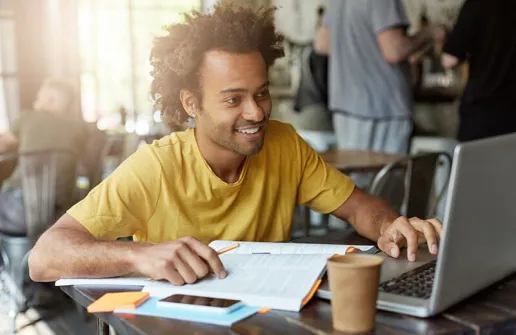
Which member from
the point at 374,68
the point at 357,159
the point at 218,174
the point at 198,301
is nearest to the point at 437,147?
the point at 374,68

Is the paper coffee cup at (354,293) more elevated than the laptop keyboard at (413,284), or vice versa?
the paper coffee cup at (354,293)

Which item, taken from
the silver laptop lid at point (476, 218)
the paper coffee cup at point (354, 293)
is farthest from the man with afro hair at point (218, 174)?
the paper coffee cup at point (354, 293)

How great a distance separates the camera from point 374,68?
3227 millimetres

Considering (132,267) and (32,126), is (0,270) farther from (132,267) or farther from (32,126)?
(132,267)

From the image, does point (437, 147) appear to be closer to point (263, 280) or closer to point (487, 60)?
point (487, 60)

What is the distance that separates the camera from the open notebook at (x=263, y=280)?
99 centimetres

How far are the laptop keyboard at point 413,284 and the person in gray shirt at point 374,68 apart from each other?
2130mm

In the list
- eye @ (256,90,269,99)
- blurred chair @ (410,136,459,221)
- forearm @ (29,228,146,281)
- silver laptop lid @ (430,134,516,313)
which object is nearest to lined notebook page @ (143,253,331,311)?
forearm @ (29,228,146,281)

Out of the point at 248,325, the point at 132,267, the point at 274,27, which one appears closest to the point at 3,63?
the point at 274,27

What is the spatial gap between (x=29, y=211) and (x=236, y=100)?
6.03 feet

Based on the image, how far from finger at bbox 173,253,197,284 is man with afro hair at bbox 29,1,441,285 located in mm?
199

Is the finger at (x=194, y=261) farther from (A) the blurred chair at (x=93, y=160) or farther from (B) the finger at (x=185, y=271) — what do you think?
(A) the blurred chair at (x=93, y=160)

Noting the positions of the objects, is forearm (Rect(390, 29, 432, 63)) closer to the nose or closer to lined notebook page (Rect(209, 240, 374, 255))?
the nose

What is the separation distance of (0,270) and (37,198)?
1.97 feet
